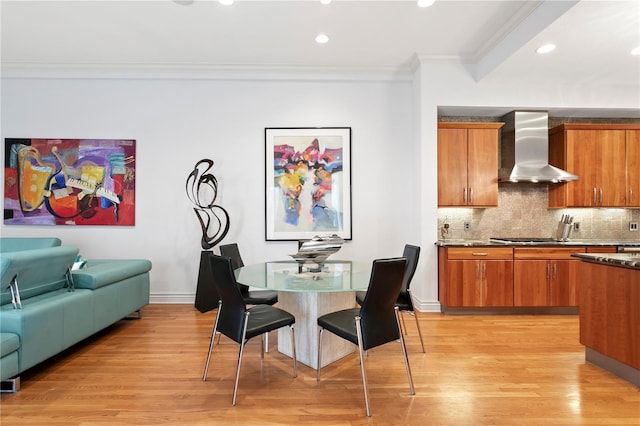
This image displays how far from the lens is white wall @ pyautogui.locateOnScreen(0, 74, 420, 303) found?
4613mm

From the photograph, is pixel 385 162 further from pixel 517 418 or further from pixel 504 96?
pixel 517 418

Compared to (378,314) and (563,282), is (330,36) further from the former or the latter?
(563,282)

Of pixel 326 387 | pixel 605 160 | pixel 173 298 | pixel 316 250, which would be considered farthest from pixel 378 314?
pixel 605 160

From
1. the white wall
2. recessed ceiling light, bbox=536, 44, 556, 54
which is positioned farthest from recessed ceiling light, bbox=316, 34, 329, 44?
recessed ceiling light, bbox=536, 44, 556, 54

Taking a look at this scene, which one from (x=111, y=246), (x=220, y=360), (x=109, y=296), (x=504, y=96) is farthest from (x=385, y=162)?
(x=111, y=246)

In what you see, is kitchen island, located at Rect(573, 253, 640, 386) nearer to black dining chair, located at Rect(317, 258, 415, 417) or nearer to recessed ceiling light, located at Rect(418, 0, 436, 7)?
black dining chair, located at Rect(317, 258, 415, 417)

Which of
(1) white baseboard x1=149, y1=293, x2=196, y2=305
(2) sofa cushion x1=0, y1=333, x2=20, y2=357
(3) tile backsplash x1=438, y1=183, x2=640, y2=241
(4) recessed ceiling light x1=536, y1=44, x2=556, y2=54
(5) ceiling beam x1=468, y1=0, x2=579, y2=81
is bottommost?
(1) white baseboard x1=149, y1=293, x2=196, y2=305

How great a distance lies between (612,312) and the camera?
2.55 m

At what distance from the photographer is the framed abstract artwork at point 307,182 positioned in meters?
4.64

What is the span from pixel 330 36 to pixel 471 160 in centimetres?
231

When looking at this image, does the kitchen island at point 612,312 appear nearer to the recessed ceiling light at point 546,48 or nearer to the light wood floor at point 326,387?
the light wood floor at point 326,387

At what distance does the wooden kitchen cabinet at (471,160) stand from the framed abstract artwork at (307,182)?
1.24 meters

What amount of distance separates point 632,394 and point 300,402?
2230 millimetres

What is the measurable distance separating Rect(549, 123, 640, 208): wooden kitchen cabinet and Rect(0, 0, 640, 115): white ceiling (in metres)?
0.62
